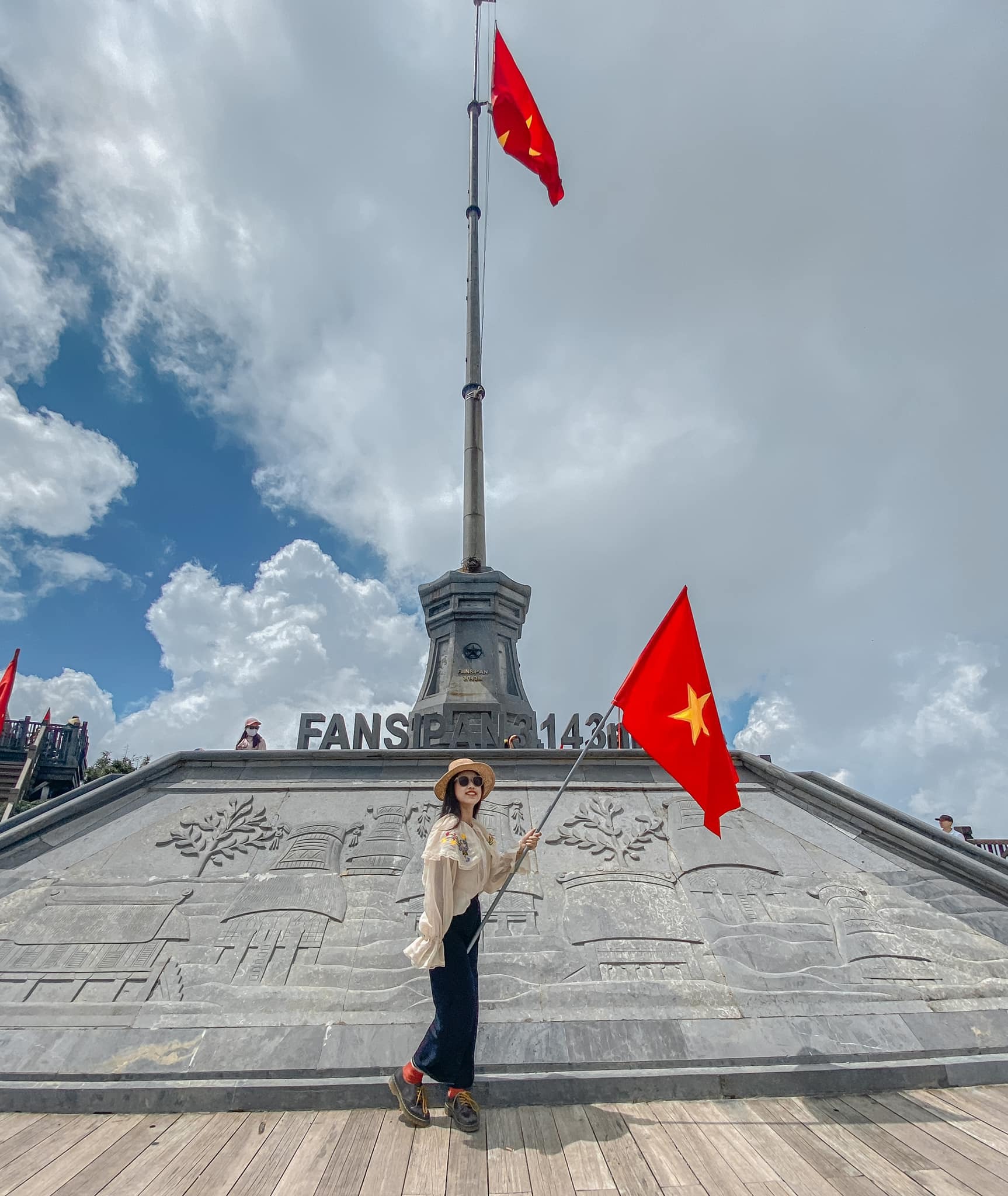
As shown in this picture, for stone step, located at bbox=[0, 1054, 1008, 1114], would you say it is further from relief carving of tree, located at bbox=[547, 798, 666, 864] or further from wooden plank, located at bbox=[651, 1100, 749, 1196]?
relief carving of tree, located at bbox=[547, 798, 666, 864]

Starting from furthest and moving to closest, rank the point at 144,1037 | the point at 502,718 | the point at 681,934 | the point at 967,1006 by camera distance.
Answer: the point at 502,718, the point at 681,934, the point at 967,1006, the point at 144,1037

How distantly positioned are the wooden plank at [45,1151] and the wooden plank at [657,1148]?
3.35 meters

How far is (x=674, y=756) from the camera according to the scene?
5.65 metres

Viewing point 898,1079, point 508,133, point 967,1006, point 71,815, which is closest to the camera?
point 898,1079

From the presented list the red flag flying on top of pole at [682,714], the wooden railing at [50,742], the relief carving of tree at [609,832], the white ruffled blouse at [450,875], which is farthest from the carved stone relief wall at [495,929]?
the wooden railing at [50,742]

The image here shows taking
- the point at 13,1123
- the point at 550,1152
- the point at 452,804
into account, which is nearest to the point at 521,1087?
the point at 550,1152

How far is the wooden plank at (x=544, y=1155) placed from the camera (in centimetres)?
330

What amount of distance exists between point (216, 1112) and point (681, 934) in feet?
13.5

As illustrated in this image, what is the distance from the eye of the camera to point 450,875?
414 centimetres

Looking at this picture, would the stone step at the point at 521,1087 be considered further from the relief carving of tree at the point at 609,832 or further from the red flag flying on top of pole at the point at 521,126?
the red flag flying on top of pole at the point at 521,126

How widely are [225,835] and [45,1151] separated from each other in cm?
392

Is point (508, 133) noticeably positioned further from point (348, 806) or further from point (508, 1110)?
point (508, 1110)

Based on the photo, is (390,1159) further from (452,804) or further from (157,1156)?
(452,804)

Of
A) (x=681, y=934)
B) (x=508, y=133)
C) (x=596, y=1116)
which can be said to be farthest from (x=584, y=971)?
(x=508, y=133)
